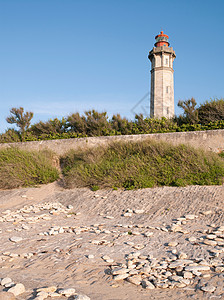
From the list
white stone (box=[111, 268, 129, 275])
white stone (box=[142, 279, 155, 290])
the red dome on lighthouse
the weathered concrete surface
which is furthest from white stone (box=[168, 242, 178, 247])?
the red dome on lighthouse

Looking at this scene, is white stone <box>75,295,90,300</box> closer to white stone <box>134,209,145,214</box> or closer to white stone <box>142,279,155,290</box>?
white stone <box>142,279,155,290</box>

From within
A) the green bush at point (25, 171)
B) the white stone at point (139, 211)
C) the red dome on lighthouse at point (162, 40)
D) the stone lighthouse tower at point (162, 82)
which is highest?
the red dome on lighthouse at point (162, 40)

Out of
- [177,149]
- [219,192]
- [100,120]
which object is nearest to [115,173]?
[177,149]

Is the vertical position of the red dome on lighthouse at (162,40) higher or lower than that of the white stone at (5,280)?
higher

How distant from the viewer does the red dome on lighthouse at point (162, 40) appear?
24.4m

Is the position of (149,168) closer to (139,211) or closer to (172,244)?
(139,211)

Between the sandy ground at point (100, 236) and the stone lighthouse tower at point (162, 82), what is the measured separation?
55.2 ft

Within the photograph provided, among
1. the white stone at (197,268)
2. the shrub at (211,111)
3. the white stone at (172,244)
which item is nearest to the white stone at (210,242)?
the white stone at (172,244)

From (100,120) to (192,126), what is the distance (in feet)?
12.3

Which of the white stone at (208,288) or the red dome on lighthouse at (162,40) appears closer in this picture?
the white stone at (208,288)

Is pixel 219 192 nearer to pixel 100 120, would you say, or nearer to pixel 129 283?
pixel 129 283

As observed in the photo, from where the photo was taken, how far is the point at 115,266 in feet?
10.3

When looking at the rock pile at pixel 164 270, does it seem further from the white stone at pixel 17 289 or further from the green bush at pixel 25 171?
the green bush at pixel 25 171

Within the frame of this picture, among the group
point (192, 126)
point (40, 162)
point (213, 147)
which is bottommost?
point (40, 162)
